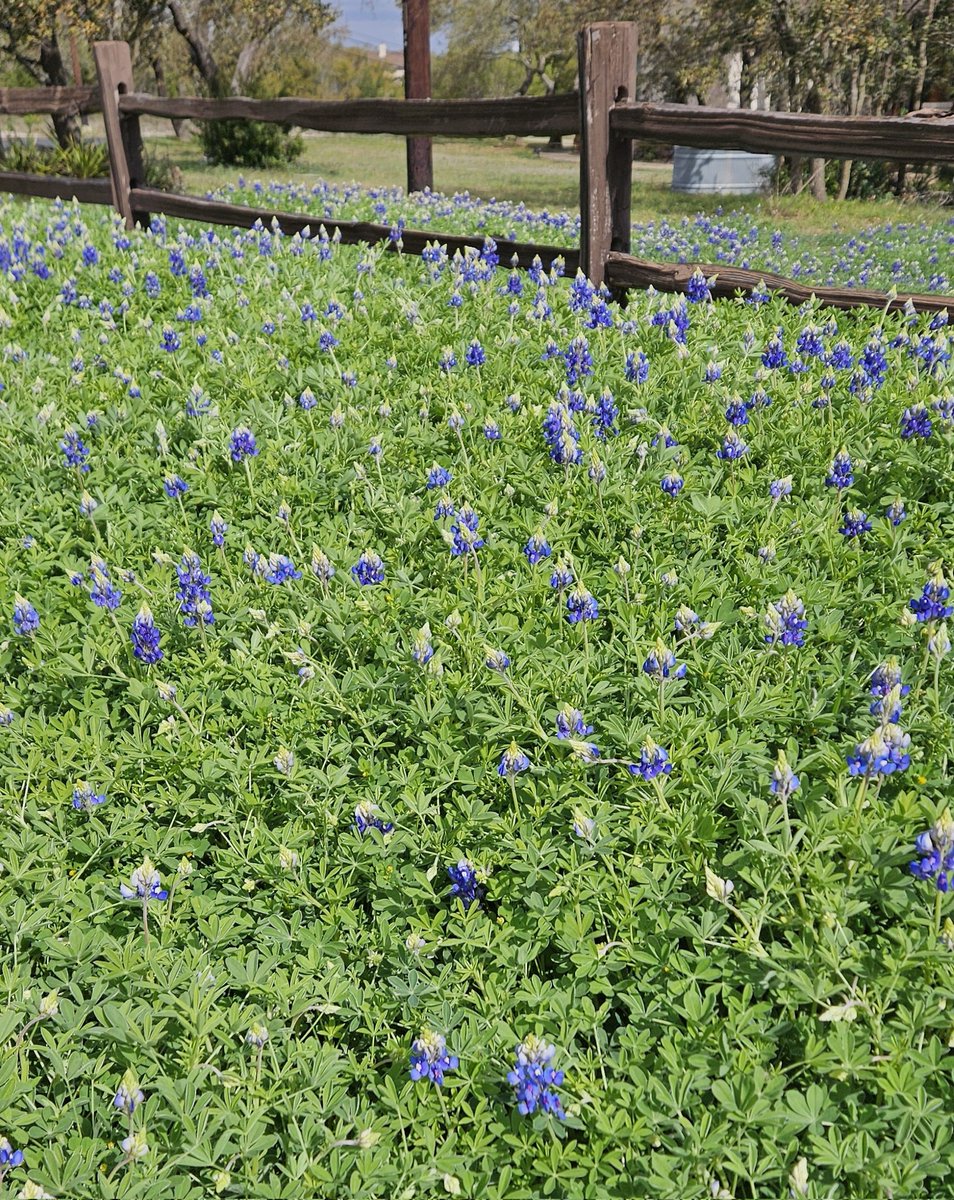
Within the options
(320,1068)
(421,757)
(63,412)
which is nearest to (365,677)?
(421,757)

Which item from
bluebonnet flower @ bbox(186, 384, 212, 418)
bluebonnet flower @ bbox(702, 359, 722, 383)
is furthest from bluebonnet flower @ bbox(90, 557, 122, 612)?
bluebonnet flower @ bbox(702, 359, 722, 383)

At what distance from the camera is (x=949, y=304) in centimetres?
507

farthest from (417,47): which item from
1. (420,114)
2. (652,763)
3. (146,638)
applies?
(652,763)

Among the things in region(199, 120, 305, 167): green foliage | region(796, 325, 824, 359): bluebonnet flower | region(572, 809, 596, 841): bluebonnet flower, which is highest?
region(199, 120, 305, 167): green foliage

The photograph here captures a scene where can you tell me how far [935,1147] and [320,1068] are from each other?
121cm

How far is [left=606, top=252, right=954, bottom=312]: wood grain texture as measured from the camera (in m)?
5.30

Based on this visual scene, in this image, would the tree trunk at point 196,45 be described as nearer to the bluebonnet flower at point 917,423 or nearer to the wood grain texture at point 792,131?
A: the wood grain texture at point 792,131

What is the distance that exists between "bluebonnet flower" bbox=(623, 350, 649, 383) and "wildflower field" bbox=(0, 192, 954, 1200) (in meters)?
0.02

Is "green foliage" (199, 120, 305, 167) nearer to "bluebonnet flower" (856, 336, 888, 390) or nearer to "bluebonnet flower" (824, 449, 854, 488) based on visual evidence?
"bluebonnet flower" (856, 336, 888, 390)

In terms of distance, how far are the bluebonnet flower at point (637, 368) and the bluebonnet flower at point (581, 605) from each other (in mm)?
1849

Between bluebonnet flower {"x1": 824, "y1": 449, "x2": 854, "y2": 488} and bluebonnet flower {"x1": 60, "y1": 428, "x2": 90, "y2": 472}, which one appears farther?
bluebonnet flower {"x1": 60, "y1": 428, "x2": 90, "y2": 472}

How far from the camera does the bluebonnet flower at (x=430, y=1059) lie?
196 cm

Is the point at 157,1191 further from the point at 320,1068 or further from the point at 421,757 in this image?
the point at 421,757

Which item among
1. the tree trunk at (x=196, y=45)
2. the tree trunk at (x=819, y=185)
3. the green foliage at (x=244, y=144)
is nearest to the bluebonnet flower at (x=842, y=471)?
the tree trunk at (x=819, y=185)
